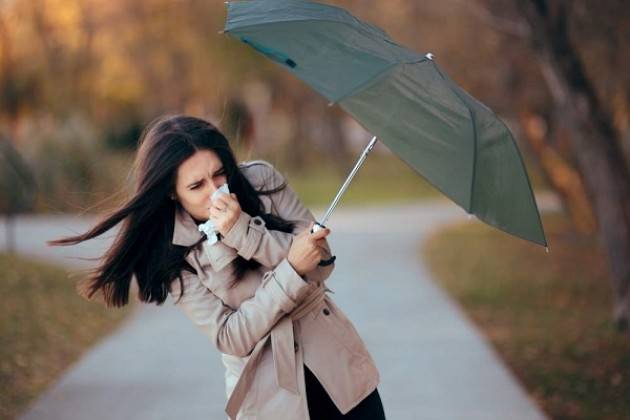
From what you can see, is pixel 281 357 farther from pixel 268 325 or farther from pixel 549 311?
pixel 549 311

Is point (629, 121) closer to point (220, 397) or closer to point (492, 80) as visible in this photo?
point (492, 80)

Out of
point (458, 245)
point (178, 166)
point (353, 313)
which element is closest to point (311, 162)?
point (458, 245)

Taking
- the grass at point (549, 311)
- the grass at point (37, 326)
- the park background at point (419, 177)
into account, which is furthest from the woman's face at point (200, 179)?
the grass at point (549, 311)

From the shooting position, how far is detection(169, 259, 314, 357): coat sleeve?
2952mm

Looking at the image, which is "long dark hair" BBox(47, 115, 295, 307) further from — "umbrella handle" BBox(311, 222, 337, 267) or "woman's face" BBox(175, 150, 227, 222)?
"umbrella handle" BBox(311, 222, 337, 267)

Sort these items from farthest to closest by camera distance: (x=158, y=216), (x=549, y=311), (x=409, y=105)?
1. (x=549, y=311)
2. (x=158, y=216)
3. (x=409, y=105)

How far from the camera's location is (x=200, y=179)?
3.14 m

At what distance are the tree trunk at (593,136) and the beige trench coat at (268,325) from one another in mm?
5753

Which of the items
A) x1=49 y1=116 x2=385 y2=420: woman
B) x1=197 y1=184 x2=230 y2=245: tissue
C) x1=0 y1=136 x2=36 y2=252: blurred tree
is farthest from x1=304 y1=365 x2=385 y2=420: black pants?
x1=0 y1=136 x2=36 y2=252: blurred tree

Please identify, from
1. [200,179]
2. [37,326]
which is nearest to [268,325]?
[200,179]

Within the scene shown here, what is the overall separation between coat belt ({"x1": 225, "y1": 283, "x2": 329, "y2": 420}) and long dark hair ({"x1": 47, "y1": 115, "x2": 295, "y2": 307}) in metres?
0.21

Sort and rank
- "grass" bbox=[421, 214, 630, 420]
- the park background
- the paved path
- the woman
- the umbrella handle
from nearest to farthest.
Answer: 1. the umbrella handle
2. the woman
3. the paved path
4. "grass" bbox=[421, 214, 630, 420]
5. the park background

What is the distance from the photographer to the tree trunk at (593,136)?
27.6 feet

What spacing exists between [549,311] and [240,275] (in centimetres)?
736
